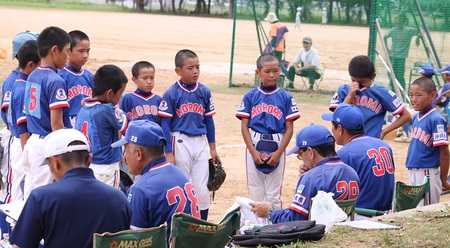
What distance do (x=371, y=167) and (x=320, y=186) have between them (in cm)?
101

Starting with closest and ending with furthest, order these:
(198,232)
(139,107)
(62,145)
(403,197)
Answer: (62,145), (198,232), (403,197), (139,107)

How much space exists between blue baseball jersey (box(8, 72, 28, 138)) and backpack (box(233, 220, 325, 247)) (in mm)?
2873

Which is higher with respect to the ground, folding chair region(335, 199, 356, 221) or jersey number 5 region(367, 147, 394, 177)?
jersey number 5 region(367, 147, 394, 177)

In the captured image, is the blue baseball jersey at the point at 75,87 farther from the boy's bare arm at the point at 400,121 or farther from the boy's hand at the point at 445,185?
the boy's hand at the point at 445,185

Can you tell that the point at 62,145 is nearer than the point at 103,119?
Yes

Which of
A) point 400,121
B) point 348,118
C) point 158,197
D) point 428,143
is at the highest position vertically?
point 348,118

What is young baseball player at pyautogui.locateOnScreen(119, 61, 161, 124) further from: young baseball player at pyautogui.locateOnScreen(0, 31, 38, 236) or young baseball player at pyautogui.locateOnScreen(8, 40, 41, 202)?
young baseball player at pyautogui.locateOnScreen(0, 31, 38, 236)

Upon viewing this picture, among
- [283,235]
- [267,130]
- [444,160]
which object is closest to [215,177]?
[267,130]

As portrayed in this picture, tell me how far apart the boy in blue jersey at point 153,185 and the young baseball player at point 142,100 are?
2.98m

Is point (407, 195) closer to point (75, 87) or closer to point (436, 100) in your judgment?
point (75, 87)

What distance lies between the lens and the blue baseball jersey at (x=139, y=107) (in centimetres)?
823

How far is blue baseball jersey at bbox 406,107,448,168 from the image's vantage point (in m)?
8.19

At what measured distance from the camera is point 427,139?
8.32 meters

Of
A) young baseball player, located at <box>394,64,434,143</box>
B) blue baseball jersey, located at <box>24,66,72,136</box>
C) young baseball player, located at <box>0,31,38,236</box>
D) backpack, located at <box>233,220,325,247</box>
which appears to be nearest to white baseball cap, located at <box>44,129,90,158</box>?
backpack, located at <box>233,220,325,247</box>
